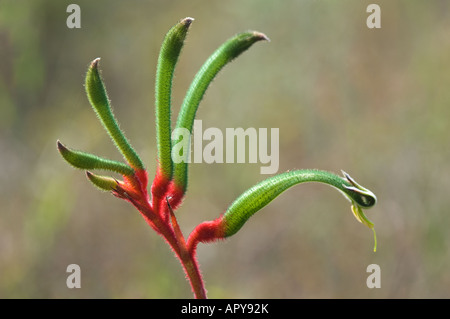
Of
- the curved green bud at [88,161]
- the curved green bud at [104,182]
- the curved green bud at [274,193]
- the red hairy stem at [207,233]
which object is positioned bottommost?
the red hairy stem at [207,233]

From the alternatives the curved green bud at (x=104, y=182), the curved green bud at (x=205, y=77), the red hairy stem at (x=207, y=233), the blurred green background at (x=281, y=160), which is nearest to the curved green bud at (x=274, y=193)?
the red hairy stem at (x=207, y=233)

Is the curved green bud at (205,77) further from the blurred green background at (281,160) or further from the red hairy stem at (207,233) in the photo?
the blurred green background at (281,160)

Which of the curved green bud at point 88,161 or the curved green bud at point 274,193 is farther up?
the curved green bud at point 88,161

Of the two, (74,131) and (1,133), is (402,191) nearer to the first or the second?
(74,131)

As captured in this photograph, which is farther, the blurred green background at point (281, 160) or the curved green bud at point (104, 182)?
Result: the blurred green background at point (281, 160)

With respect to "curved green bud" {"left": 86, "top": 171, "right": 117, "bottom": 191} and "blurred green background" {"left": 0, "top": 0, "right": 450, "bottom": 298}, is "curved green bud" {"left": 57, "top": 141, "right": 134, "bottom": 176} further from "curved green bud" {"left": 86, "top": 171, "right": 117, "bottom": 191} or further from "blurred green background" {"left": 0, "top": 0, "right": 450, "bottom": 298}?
"blurred green background" {"left": 0, "top": 0, "right": 450, "bottom": 298}

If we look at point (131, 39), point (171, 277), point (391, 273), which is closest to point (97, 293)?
point (171, 277)
